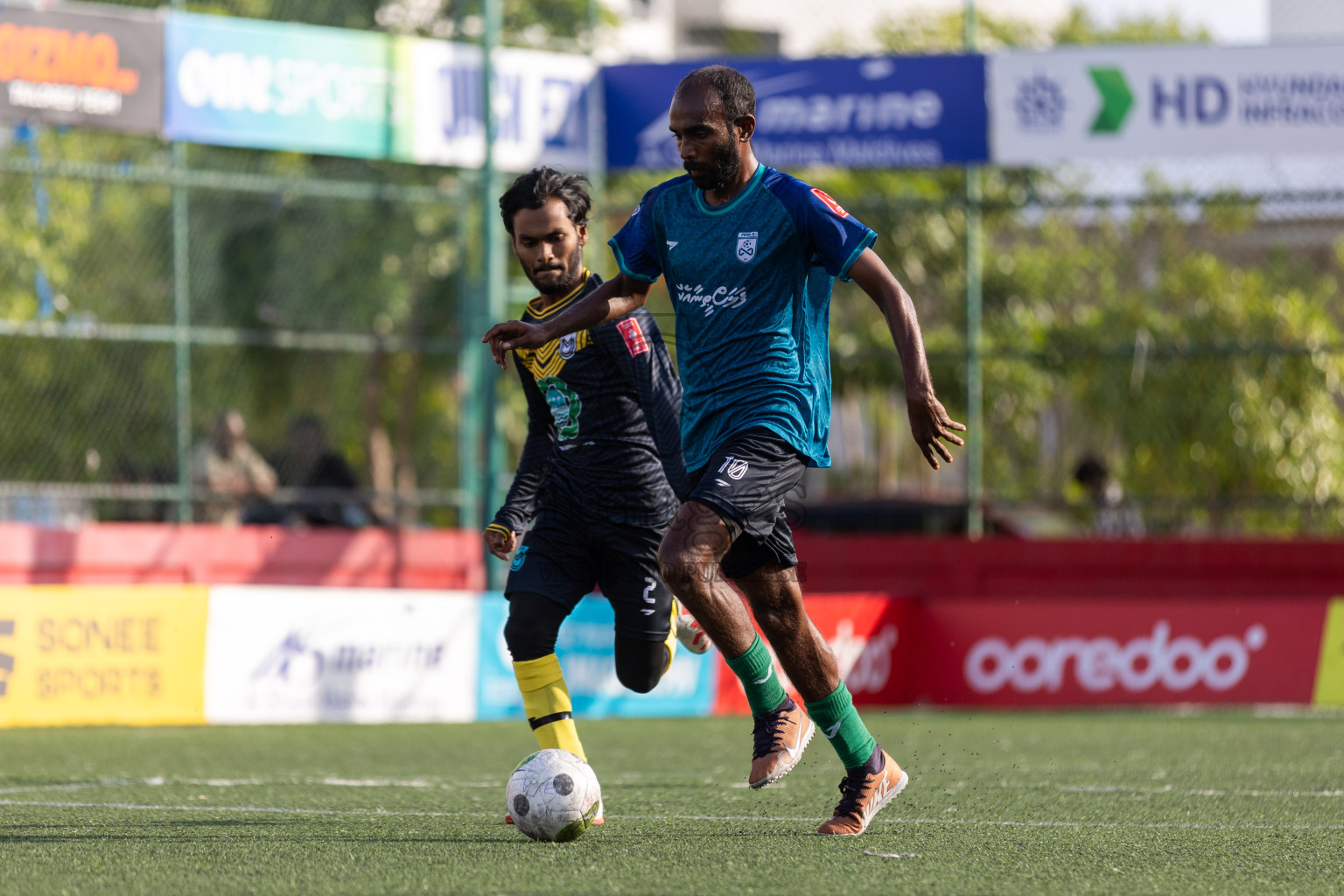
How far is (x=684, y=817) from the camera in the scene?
5531 mm

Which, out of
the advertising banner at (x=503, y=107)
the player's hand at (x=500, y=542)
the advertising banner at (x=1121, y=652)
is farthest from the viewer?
the advertising banner at (x=503, y=107)

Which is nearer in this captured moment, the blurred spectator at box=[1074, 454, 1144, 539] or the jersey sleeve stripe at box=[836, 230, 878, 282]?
the jersey sleeve stripe at box=[836, 230, 878, 282]

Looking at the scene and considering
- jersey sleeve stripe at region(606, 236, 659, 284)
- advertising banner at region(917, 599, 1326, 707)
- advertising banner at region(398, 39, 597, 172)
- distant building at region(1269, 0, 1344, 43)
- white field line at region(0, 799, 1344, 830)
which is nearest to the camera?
jersey sleeve stripe at region(606, 236, 659, 284)

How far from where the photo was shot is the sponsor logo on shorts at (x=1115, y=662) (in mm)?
11781

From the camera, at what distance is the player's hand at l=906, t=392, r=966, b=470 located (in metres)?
4.46

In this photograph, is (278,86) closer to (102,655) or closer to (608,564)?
(102,655)

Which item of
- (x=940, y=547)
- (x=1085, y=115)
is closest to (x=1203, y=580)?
(x=940, y=547)

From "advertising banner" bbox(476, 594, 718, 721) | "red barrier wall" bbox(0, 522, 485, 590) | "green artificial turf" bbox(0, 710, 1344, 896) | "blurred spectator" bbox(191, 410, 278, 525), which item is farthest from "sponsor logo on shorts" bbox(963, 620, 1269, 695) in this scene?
"blurred spectator" bbox(191, 410, 278, 525)

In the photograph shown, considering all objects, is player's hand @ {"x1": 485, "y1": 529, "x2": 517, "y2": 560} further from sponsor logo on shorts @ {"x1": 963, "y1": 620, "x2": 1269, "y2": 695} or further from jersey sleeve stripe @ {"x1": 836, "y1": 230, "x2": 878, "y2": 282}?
sponsor logo on shorts @ {"x1": 963, "y1": 620, "x2": 1269, "y2": 695}

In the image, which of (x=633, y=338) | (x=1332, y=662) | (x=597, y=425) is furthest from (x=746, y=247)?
(x=1332, y=662)

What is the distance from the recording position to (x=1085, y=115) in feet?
42.5

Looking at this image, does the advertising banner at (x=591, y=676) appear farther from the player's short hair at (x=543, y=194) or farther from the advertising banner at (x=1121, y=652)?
the player's short hair at (x=543, y=194)

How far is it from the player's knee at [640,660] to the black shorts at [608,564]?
0.08 ft

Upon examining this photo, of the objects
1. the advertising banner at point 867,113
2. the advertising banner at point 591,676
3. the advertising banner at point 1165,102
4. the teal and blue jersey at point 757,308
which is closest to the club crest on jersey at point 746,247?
the teal and blue jersey at point 757,308
